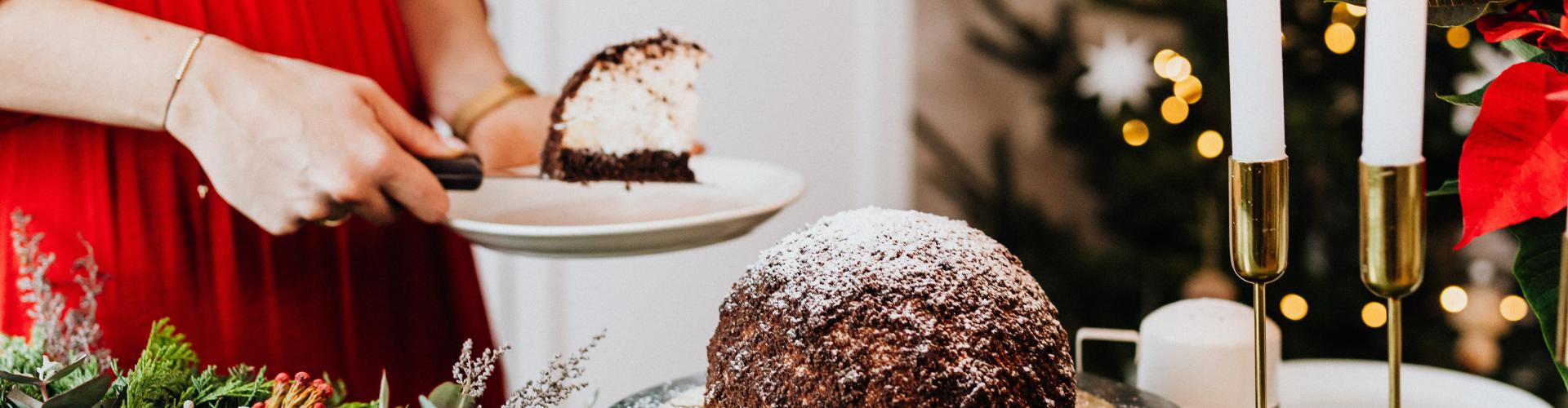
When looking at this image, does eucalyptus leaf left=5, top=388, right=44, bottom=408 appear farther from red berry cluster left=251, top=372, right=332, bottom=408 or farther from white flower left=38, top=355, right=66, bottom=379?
red berry cluster left=251, top=372, right=332, bottom=408

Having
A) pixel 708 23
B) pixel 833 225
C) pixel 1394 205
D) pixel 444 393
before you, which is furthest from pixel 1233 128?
pixel 708 23

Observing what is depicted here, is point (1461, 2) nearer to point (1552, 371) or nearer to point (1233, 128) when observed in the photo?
point (1233, 128)

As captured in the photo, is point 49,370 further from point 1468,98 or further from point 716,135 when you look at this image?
point 716,135

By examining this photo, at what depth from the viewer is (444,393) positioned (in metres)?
0.67

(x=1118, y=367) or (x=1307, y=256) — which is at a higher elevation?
(x=1307, y=256)

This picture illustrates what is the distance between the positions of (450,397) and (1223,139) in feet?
5.94

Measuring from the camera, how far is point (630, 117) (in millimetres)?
1390

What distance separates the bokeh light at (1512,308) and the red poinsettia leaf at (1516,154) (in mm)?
1520

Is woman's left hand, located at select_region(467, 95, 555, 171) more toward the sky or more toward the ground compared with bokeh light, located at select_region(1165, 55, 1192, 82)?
more toward the sky

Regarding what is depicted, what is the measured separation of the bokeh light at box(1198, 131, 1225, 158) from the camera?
6.91 ft

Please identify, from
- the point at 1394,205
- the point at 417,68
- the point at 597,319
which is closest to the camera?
the point at 1394,205

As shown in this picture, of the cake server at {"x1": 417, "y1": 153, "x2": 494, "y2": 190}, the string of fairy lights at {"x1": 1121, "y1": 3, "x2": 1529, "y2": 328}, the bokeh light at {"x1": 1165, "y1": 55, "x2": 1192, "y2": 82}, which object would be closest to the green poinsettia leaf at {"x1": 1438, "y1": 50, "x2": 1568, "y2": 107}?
the cake server at {"x1": 417, "y1": 153, "x2": 494, "y2": 190}

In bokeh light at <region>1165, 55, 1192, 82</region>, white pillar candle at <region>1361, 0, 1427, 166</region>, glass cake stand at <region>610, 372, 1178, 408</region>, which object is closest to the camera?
white pillar candle at <region>1361, 0, 1427, 166</region>

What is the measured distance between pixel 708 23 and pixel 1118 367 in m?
1.22
